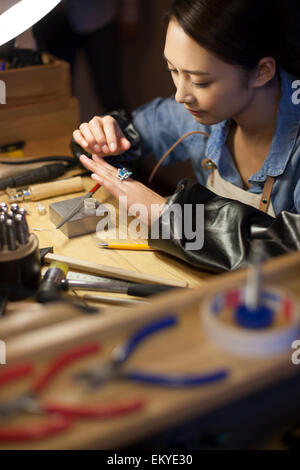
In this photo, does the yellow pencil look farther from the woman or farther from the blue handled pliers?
the blue handled pliers

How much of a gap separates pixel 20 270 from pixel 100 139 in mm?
516

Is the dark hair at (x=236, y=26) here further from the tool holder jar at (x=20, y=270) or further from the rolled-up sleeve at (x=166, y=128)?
the tool holder jar at (x=20, y=270)

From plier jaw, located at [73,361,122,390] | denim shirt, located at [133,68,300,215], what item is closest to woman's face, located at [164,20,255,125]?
denim shirt, located at [133,68,300,215]

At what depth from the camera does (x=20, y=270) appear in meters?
0.80

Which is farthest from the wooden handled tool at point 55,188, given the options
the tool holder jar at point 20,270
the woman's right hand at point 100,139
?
the tool holder jar at point 20,270

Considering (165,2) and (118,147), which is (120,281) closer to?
(118,147)

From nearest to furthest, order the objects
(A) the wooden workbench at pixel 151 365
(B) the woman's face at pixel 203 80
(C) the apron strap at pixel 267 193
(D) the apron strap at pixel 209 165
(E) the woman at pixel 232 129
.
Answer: (A) the wooden workbench at pixel 151 365 < (E) the woman at pixel 232 129 < (B) the woman's face at pixel 203 80 < (C) the apron strap at pixel 267 193 < (D) the apron strap at pixel 209 165

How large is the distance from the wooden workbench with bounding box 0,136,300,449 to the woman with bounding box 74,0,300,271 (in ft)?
1.39

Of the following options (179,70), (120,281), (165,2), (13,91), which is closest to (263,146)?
(179,70)

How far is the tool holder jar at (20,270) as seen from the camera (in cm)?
79

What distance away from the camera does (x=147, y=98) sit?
285 centimetres

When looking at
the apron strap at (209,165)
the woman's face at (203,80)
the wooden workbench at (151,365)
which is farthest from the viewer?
the apron strap at (209,165)

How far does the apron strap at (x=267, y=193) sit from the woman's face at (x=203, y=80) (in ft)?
0.58
